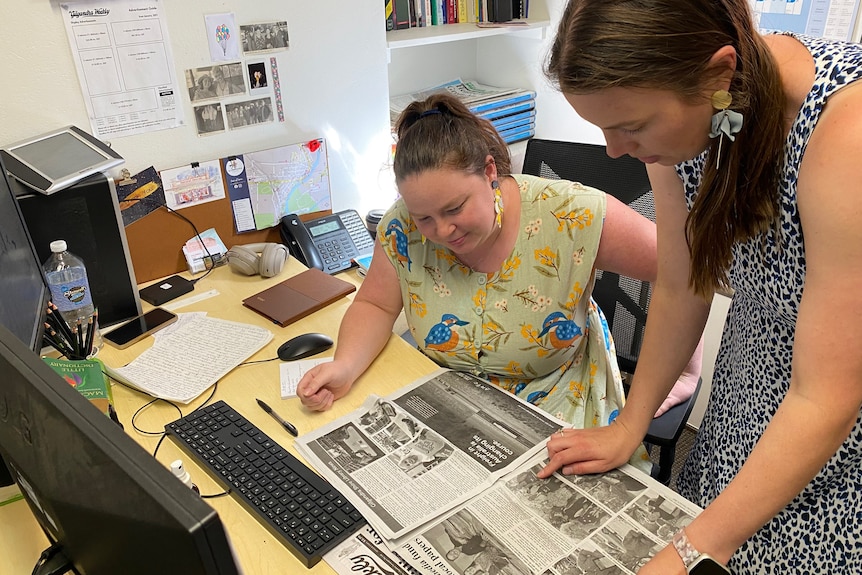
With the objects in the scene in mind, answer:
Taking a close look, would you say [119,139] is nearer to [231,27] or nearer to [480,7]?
[231,27]

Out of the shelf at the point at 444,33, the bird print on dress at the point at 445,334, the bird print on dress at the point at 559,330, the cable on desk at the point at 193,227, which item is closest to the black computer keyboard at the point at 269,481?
the bird print on dress at the point at 445,334

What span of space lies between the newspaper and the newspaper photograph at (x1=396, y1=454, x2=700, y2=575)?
1655mm

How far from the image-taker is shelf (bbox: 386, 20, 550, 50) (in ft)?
6.71

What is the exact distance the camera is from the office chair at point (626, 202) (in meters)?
1.39

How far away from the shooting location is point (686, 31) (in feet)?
2.33

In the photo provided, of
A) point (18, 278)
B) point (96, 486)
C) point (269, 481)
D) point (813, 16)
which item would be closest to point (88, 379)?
point (18, 278)

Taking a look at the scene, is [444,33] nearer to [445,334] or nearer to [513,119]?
[513,119]

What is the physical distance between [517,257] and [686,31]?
67 cm

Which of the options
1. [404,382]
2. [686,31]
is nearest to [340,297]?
[404,382]

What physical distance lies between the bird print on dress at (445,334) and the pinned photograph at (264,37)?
3.12 ft

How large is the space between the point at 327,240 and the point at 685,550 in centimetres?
138

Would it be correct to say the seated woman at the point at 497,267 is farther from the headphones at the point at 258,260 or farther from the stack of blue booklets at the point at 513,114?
the stack of blue booklets at the point at 513,114

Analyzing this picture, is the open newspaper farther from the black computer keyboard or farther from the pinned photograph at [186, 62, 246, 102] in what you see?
the pinned photograph at [186, 62, 246, 102]

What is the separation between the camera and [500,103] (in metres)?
2.49
